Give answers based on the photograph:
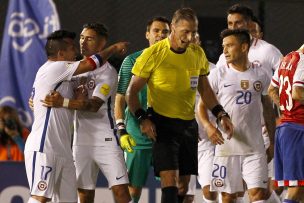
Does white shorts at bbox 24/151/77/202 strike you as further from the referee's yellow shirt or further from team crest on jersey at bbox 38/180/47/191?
the referee's yellow shirt

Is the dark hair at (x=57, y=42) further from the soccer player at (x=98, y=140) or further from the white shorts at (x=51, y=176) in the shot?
the white shorts at (x=51, y=176)

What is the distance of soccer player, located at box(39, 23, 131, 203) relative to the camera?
356 inches

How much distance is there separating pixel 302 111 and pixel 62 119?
1849 millimetres

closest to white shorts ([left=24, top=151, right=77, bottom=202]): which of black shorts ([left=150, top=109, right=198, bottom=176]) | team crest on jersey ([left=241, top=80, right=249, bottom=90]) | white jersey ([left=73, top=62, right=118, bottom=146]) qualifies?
white jersey ([left=73, top=62, right=118, bottom=146])

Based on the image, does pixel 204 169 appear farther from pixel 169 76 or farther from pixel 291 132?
pixel 169 76

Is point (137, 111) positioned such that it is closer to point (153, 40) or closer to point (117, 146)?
point (117, 146)

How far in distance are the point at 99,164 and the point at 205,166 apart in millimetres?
1663

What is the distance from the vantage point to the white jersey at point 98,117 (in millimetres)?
A: 9117

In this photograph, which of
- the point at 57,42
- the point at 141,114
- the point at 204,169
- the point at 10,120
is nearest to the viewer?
the point at 141,114

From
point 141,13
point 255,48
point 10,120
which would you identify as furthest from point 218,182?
point 141,13

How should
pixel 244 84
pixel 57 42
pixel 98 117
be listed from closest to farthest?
pixel 57 42
pixel 98 117
pixel 244 84

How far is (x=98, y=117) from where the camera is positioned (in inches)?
361

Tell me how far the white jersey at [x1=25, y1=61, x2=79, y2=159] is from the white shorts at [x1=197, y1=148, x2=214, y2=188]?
1947 millimetres

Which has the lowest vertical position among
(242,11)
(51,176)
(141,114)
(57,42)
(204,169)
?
(204,169)
